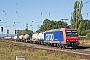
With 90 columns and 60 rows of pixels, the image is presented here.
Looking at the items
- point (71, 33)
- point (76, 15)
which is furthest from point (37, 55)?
point (76, 15)

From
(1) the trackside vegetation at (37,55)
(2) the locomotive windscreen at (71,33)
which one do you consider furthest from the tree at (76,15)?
(1) the trackside vegetation at (37,55)

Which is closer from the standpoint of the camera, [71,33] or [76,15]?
[71,33]

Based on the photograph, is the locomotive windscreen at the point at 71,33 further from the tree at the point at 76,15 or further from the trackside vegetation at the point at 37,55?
the tree at the point at 76,15

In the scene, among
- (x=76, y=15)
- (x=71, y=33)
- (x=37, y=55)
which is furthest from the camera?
(x=76, y=15)

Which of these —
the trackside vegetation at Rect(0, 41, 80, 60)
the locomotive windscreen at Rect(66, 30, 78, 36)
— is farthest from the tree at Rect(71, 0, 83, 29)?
the trackside vegetation at Rect(0, 41, 80, 60)

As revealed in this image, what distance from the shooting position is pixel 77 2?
66.9m

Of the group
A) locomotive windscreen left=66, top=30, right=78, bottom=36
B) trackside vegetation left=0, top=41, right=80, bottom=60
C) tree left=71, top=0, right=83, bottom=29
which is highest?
tree left=71, top=0, right=83, bottom=29

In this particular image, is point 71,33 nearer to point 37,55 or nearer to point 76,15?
point 37,55

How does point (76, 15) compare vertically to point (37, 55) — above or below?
above

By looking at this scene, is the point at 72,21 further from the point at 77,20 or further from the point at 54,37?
the point at 54,37

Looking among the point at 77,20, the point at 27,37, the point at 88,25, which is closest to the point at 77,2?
the point at 77,20

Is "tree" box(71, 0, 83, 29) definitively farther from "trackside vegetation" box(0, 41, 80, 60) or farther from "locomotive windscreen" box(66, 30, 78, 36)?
"trackside vegetation" box(0, 41, 80, 60)

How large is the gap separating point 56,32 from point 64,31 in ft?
13.5

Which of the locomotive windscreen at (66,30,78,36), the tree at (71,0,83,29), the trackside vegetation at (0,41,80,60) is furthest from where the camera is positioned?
the tree at (71,0,83,29)
